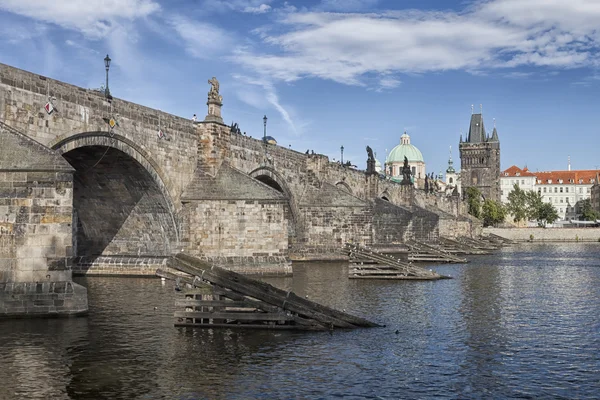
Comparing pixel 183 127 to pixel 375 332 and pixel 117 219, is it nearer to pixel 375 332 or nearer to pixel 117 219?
pixel 117 219

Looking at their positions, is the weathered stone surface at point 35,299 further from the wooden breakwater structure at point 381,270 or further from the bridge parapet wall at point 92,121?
the wooden breakwater structure at point 381,270

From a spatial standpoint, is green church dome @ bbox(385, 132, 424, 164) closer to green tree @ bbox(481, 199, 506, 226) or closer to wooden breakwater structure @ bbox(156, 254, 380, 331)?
green tree @ bbox(481, 199, 506, 226)

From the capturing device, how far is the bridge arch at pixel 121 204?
90.3ft

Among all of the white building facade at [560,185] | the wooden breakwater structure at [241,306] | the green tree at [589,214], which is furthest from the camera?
the white building facade at [560,185]

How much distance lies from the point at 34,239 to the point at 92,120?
28.1 ft

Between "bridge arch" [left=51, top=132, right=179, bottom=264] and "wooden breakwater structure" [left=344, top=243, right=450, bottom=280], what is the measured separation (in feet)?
26.3

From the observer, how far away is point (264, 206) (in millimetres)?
31516

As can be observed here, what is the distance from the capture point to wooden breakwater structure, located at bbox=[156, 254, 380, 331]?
16.4 m

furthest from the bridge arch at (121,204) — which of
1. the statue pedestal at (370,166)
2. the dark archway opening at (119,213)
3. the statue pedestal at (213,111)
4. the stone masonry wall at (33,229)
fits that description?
the statue pedestal at (370,166)

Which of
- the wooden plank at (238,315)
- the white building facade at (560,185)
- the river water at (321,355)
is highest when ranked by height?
the white building facade at (560,185)

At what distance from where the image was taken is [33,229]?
56.2 ft

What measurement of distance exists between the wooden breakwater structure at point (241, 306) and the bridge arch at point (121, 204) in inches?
434

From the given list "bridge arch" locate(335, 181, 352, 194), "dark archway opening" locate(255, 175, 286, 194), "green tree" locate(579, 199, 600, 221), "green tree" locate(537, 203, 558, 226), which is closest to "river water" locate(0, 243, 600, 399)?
"dark archway opening" locate(255, 175, 286, 194)

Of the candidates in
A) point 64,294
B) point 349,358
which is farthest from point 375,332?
point 64,294
